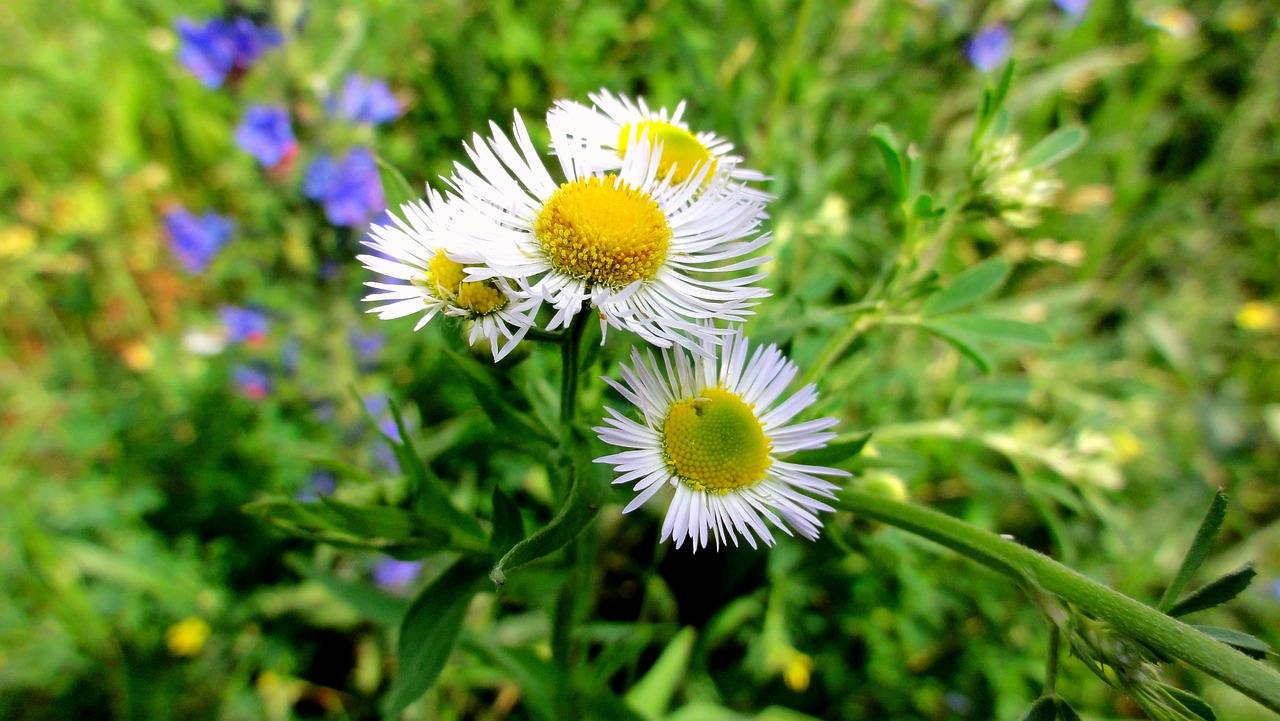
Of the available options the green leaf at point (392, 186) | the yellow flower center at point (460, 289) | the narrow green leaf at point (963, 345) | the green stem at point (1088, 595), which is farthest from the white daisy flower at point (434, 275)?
the narrow green leaf at point (963, 345)

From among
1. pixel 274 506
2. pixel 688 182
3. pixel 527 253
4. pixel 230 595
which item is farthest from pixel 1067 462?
pixel 230 595

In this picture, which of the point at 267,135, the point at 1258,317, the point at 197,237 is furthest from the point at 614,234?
the point at 1258,317

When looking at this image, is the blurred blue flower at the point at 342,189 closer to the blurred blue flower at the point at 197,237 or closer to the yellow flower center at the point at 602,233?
the blurred blue flower at the point at 197,237

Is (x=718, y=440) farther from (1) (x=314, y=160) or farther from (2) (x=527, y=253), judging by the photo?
(1) (x=314, y=160)

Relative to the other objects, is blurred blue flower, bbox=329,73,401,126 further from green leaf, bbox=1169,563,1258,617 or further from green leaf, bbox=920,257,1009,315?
green leaf, bbox=1169,563,1258,617

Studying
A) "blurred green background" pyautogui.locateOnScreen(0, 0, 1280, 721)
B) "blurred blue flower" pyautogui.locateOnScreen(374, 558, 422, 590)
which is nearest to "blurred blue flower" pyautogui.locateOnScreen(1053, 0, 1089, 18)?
"blurred green background" pyautogui.locateOnScreen(0, 0, 1280, 721)
